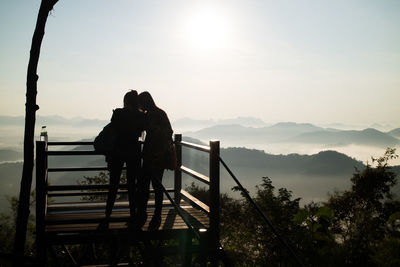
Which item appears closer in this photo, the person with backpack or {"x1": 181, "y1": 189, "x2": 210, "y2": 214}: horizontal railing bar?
the person with backpack

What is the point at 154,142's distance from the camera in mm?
6141

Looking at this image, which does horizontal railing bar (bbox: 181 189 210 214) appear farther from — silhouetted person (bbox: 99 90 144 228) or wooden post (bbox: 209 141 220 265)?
silhouetted person (bbox: 99 90 144 228)

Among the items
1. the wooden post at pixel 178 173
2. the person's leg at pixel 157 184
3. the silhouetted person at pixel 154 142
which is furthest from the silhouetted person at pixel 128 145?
the wooden post at pixel 178 173

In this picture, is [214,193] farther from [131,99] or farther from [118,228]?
[131,99]

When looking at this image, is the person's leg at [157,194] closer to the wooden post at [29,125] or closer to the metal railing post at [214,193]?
the metal railing post at [214,193]

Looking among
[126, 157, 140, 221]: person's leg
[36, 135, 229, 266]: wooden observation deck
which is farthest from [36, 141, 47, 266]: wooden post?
[126, 157, 140, 221]: person's leg

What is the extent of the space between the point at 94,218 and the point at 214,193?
186 cm

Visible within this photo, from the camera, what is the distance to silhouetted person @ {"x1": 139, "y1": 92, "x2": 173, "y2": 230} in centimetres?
595

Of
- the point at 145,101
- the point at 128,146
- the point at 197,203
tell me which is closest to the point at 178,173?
the point at 197,203

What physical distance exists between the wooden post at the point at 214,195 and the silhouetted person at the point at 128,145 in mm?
1116

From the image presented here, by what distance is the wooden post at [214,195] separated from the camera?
232 inches

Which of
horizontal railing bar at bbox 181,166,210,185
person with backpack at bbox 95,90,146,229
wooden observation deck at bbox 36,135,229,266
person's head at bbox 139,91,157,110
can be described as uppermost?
person's head at bbox 139,91,157,110

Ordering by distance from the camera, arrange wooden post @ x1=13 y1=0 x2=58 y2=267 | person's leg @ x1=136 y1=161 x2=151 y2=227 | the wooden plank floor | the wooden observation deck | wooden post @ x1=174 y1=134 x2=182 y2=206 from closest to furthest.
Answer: the wooden observation deck → the wooden plank floor → person's leg @ x1=136 y1=161 x2=151 y2=227 → wooden post @ x1=13 y1=0 x2=58 y2=267 → wooden post @ x1=174 y1=134 x2=182 y2=206

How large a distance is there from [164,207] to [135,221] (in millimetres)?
1599
